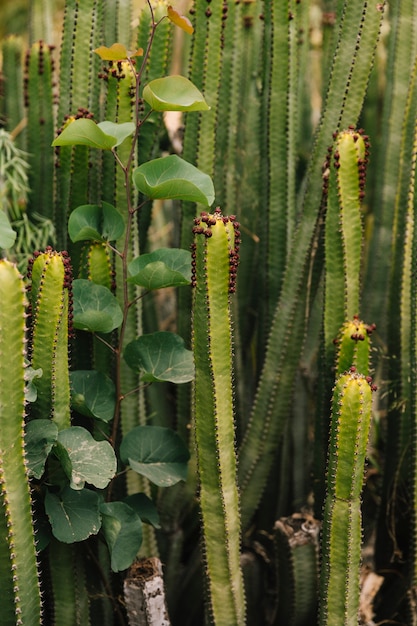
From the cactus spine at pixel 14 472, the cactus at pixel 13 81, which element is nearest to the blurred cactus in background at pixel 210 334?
the cactus spine at pixel 14 472

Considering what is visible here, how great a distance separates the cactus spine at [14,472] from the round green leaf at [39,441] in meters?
0.10

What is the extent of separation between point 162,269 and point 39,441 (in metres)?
0.49

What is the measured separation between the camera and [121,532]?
176 cm

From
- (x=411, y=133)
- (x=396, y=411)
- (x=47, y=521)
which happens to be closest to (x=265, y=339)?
(x=396, y=411)

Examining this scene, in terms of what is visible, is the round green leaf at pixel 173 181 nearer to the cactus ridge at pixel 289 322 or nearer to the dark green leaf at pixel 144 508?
the cactus ridge at pixel 289 322

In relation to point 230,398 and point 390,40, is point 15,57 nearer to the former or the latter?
point 390,40

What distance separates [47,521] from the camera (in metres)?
1.71

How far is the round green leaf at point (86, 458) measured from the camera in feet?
5.25

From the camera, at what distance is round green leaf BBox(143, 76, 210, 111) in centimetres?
169

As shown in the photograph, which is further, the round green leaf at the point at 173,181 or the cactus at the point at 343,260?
the cactus at the point at 343,260

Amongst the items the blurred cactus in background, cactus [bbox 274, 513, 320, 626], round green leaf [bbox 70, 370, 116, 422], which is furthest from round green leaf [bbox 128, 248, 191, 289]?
cactus [bbox 274, 513, 320, 626]

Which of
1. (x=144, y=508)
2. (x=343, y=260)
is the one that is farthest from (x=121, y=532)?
(x=343, y=260)

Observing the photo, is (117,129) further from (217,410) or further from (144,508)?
(144,508)

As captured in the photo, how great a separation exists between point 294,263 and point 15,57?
155cm
